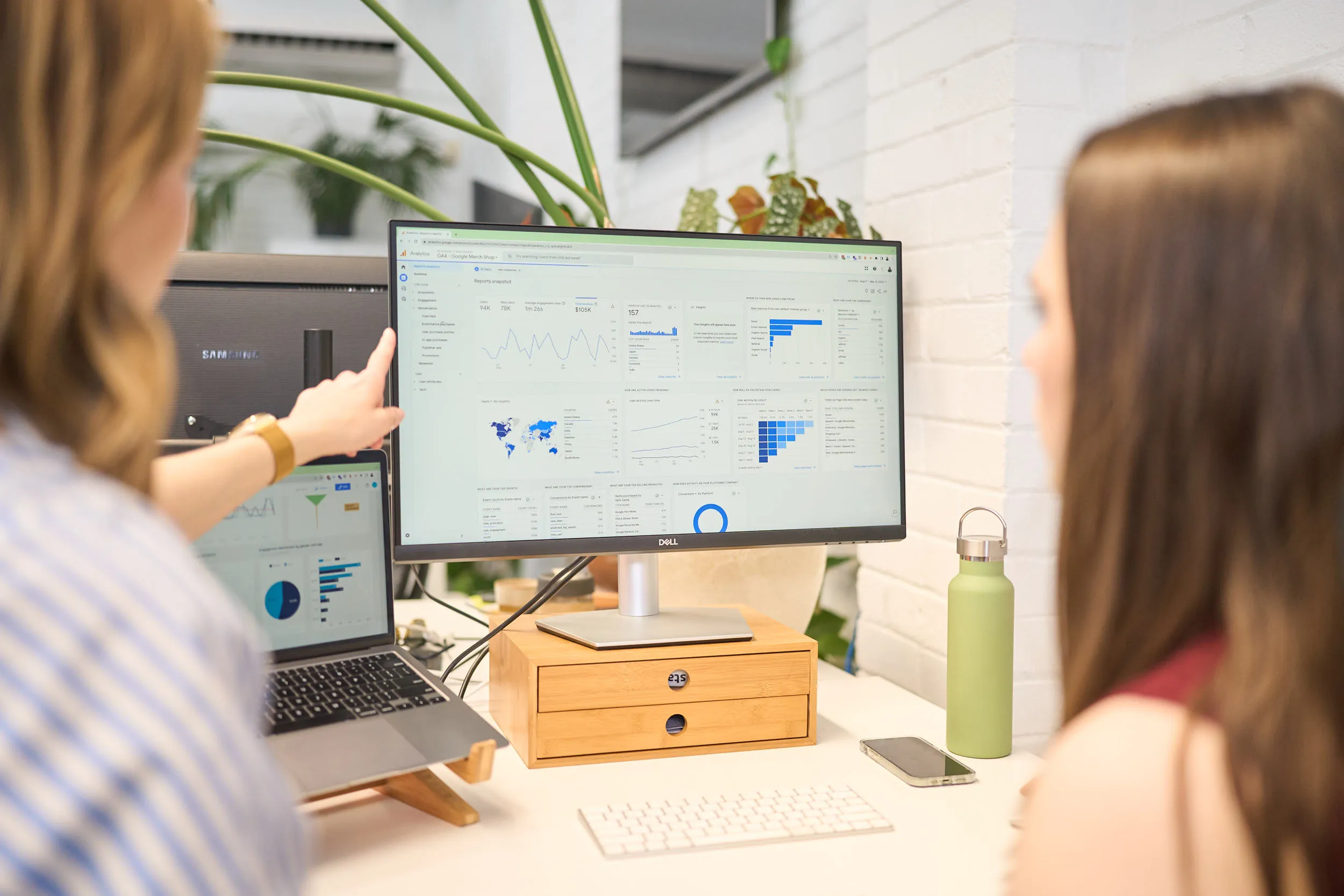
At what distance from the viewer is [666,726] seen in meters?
1.10

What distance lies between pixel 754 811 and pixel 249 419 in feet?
1.85

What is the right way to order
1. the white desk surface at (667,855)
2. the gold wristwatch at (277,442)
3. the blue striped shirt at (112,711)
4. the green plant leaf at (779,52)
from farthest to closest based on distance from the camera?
the green plant leaf at (779,52), the gold wristwatch at (277,442), the white desk surface at (667,855), the blue striped shirt at (112,711)

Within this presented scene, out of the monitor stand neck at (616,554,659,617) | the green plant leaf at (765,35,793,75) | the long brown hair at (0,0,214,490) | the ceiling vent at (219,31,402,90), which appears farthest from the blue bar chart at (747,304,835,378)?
the ceiling vent at (219,31,402,90)

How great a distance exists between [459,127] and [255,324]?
1.19 ft

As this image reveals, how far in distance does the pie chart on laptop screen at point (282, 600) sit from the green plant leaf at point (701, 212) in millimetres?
821

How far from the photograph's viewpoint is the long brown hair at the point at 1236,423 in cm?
48

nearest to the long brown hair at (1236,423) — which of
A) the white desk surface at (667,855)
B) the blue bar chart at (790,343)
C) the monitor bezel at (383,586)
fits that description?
the white desk surface at (667,855)

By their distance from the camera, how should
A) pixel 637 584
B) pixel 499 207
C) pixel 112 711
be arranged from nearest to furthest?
pixel 112 711 < pixel 637 584 < pixel 499 207

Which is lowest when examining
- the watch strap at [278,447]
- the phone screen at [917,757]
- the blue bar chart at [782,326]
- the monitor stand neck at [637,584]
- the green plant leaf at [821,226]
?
the phone screen at [917,757]

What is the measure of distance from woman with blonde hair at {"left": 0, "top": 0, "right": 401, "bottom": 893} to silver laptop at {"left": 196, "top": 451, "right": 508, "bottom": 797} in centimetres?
46

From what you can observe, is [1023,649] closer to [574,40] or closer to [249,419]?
[249,419]

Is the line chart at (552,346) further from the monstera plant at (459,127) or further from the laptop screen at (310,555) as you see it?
the monstera plant at (459,127)

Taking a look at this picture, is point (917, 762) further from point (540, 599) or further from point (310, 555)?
point (310, 555)

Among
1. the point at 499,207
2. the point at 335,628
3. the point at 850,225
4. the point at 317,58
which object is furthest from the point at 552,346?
the point at 317,58
